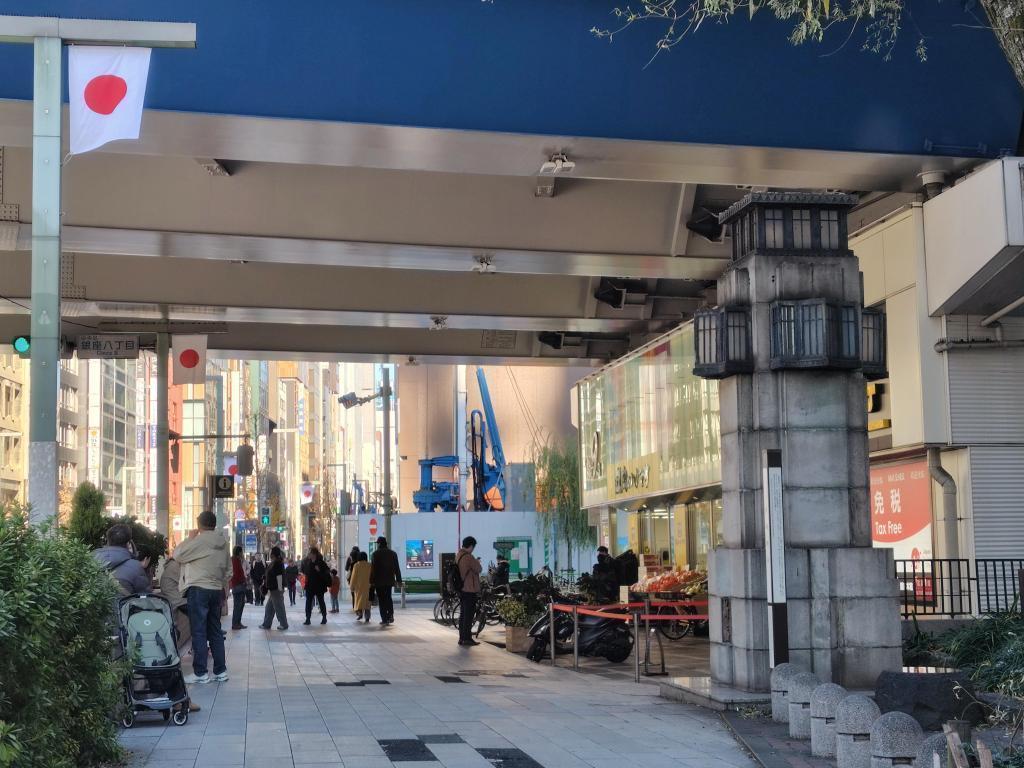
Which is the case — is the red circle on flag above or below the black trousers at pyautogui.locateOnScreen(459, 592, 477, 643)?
above

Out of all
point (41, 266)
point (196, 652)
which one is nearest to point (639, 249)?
point (196, 652)

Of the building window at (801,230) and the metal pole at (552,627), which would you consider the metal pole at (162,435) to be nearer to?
the metal pole at (552,627)

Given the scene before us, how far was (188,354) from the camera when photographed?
23.7 meters

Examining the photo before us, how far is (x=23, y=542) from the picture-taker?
643 centimetres

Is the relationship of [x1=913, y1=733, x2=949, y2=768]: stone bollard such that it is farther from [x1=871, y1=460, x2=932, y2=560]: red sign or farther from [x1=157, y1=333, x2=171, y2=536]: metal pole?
[x1=157, y1=333, x2=171, y2=536]: metal pole

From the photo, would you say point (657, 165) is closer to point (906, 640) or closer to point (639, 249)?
point (639, 249)

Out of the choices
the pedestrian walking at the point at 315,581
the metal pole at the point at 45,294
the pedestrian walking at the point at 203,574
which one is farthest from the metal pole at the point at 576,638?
the pedestrian walking at the point at 315,581

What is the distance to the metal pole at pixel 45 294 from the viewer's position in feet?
29.4

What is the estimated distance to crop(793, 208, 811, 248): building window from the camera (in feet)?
41.4

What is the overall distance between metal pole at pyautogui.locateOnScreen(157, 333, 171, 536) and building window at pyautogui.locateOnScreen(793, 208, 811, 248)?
→ 14146mm

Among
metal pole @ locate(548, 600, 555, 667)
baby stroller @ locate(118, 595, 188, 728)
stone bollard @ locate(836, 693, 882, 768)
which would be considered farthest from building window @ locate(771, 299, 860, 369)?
metal pole @ locate(548, 600, 555, 667)

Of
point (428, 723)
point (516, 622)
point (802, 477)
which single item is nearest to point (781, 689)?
point (802, 477)

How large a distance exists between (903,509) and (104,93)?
43.6 ft

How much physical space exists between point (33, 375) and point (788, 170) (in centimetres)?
931
